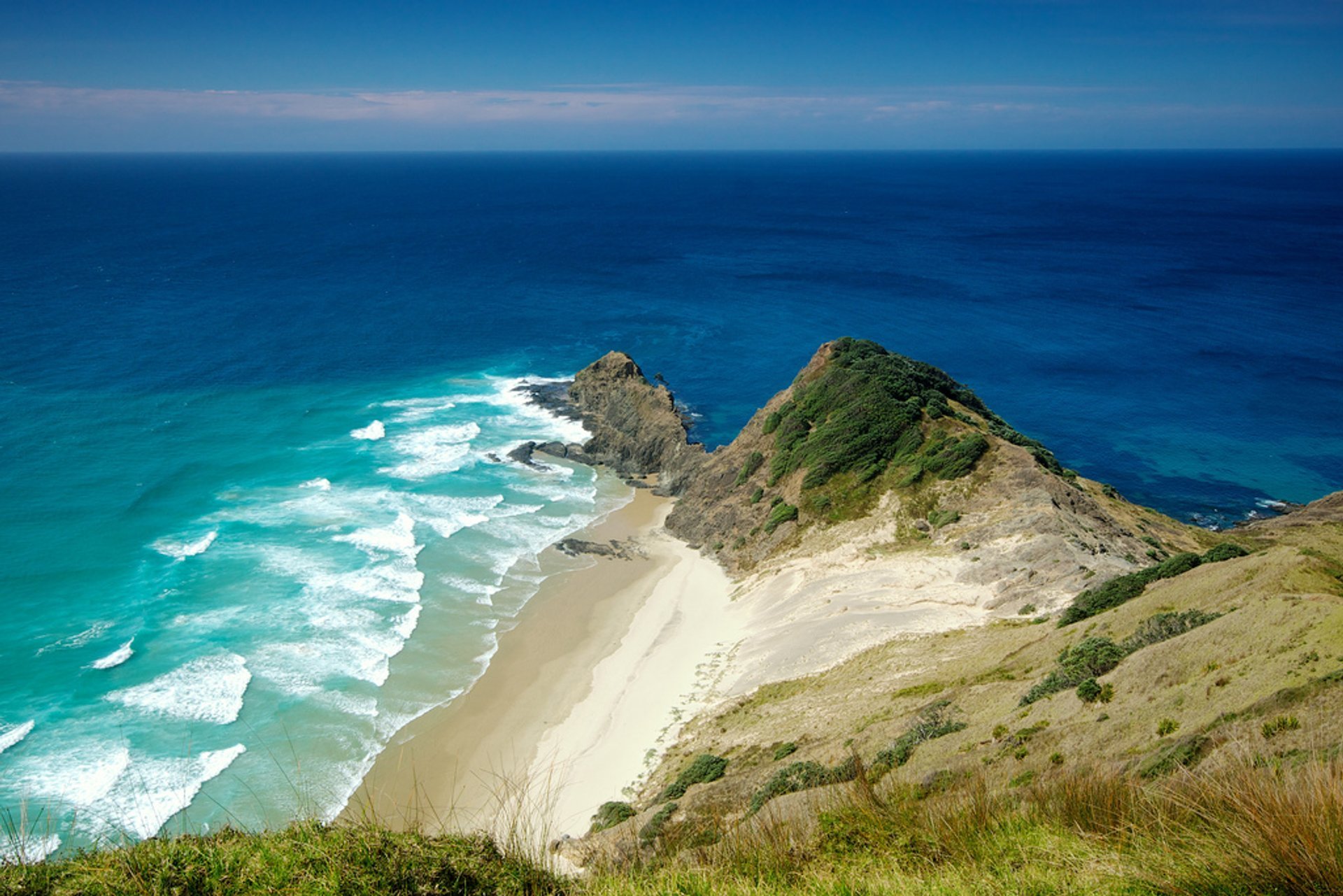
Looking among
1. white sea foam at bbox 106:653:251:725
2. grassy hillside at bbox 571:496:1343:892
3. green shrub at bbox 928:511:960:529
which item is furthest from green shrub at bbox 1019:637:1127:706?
white sea foam at bbox 106:653:251:725

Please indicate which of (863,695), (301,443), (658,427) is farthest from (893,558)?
(301,443)

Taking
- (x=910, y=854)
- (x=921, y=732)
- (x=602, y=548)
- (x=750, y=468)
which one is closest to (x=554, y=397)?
(x=602, y=548)

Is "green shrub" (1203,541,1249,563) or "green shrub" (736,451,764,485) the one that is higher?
"green shrub" (1203,541,1249,563)

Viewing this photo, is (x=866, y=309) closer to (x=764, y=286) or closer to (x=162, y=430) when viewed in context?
(x=764, y=286)

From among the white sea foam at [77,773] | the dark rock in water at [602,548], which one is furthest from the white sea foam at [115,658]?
the dark rock in water at [602,548]

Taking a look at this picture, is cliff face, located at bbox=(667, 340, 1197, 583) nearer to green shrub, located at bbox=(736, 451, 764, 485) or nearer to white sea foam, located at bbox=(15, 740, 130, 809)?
green shrub, located at bbox=(736, 451, 764, 485)

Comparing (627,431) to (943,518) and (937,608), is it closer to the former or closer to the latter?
(943,518)
